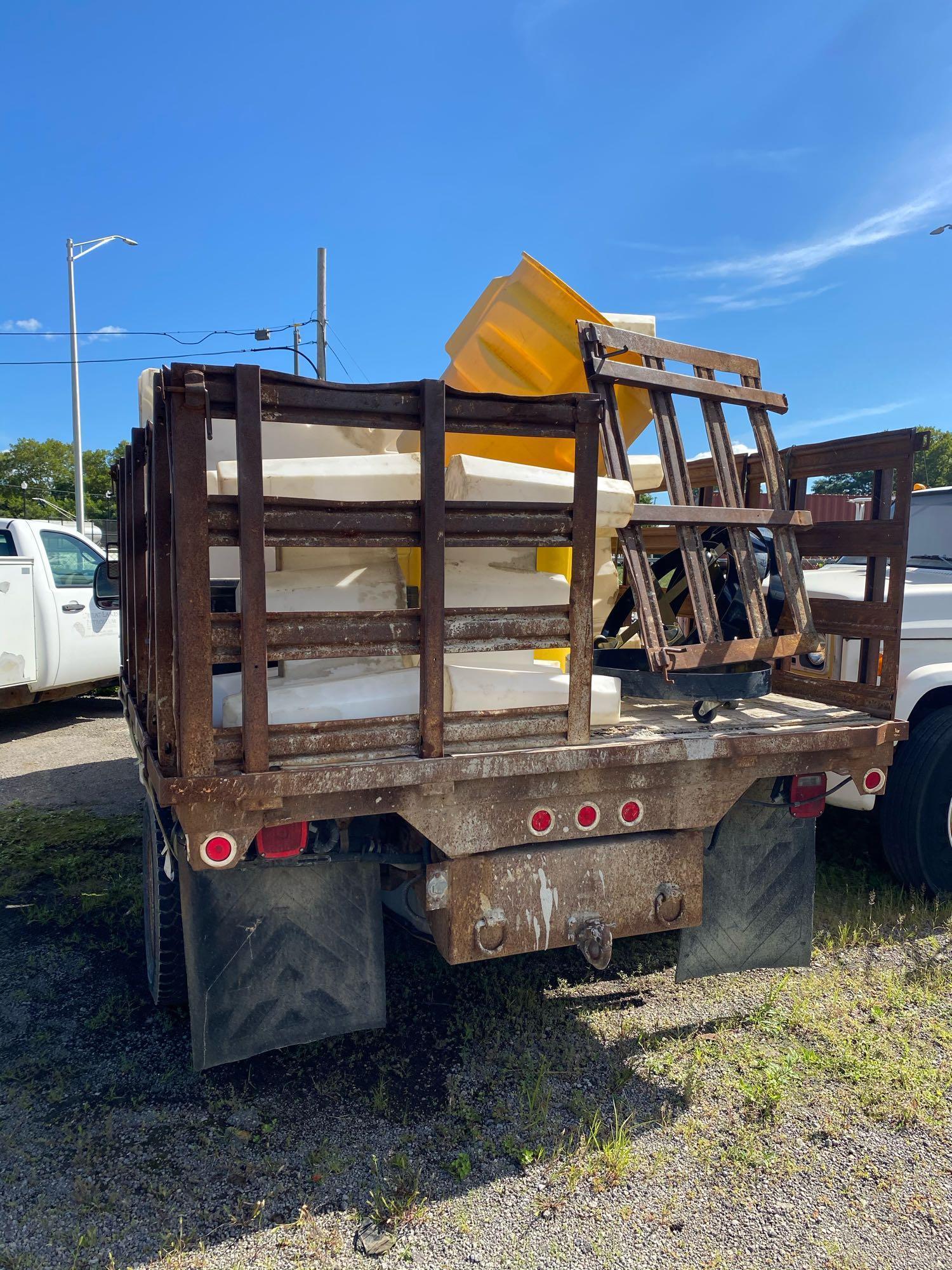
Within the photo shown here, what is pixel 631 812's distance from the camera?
272 cm

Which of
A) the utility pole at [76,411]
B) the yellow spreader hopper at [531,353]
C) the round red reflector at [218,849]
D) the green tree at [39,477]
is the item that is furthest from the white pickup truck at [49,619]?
the green tree at [39,477]

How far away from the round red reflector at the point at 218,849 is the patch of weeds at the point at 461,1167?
1.11 metres

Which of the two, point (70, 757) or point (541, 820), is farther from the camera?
point (70, 757)

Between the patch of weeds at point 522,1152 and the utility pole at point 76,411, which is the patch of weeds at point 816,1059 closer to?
the patch of weeds at point 522,1152

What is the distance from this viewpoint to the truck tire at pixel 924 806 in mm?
4043

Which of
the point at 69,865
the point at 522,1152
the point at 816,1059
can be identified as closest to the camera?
the point at 522,1152

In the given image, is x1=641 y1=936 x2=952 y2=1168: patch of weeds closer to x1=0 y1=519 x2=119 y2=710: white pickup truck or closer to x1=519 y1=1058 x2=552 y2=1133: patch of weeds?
x1=519 y1=1058 x2=552 y2=1133: patch of weeds

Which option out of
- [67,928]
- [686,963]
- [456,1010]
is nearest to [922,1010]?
[686,963]

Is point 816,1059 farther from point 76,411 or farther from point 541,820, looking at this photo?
point 76,411

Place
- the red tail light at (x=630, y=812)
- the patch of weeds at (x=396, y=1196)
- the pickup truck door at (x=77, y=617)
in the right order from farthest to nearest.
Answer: the pickup truck door at (x=77, y=617) < the red tail light at (x=630, y=812) < the patch of weeds at (x=396, y=1196)

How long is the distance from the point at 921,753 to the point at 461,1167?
283 cm

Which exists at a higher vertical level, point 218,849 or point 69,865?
point 218,849

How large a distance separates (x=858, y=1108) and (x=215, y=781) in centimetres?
230

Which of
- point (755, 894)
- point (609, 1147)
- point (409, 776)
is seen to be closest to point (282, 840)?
point (409, 776)
